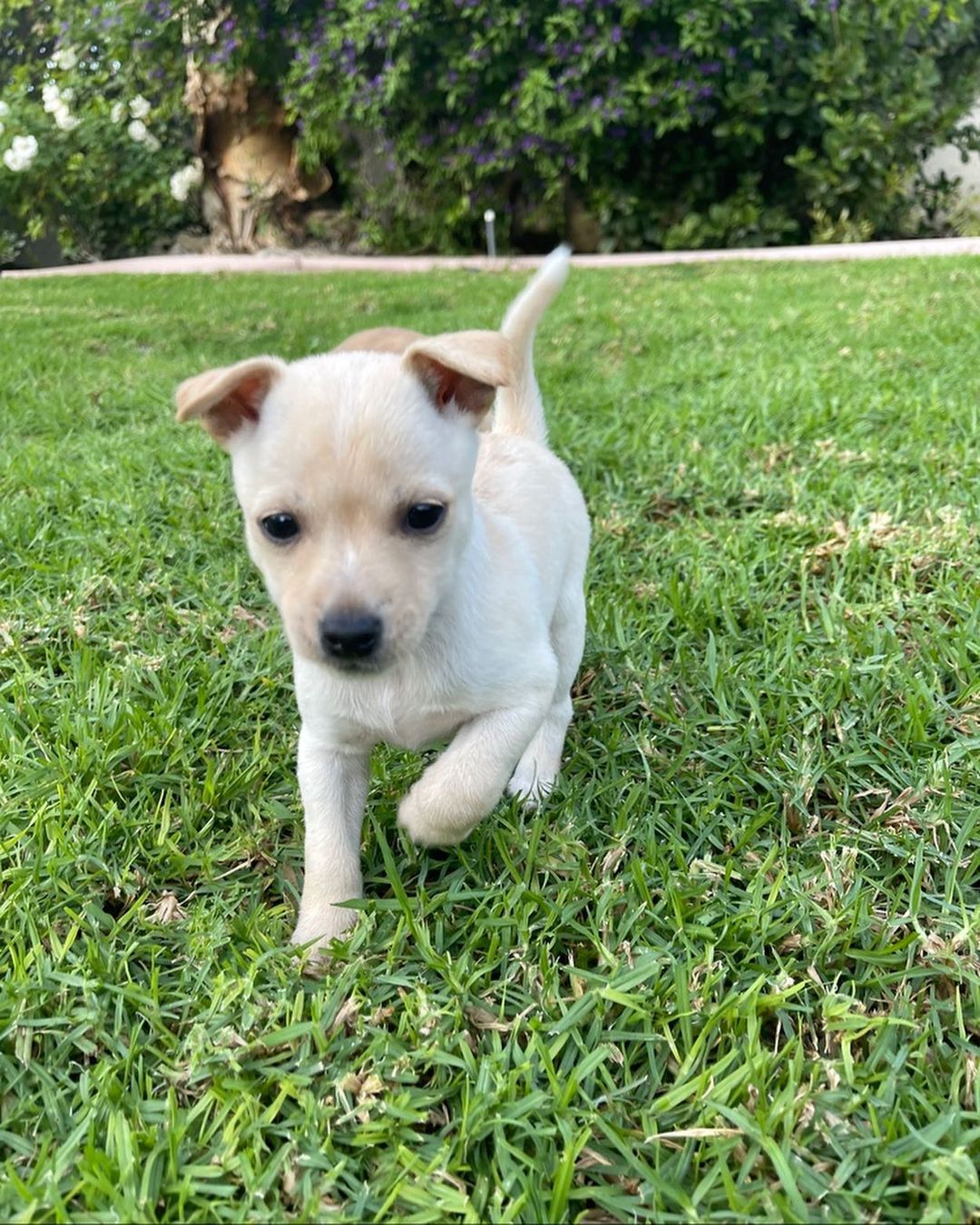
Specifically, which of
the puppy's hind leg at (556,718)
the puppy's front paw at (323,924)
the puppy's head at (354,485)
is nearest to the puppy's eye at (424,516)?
the puppy's head at (354,485)

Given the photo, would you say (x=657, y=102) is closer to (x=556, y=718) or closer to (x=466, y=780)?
(x=556, y=718)

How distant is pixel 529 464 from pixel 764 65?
12867 millimetres

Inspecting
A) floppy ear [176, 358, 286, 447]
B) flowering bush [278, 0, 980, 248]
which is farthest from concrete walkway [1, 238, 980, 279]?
floppy ear [176, 358, 286, 447]

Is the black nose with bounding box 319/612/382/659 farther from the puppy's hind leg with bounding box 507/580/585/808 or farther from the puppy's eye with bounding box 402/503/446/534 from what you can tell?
the puppy's hind leg with bounding box 507/580/585/808

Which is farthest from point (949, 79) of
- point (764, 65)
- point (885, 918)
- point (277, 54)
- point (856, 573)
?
point (885, 918)

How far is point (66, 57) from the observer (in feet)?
52.7

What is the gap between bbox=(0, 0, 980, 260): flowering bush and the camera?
12.8 metres

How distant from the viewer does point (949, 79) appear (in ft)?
46.3

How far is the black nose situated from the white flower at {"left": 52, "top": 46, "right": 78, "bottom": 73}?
1833 cm

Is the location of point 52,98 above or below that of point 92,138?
above

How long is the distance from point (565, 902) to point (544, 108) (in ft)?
43.8

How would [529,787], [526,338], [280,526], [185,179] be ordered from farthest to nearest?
[185,179] → [526,338] → [529,787] → [280,526]

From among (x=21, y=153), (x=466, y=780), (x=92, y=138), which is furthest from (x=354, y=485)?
(x=92, y=138)

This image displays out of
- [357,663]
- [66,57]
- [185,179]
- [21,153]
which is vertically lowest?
[357,663]
